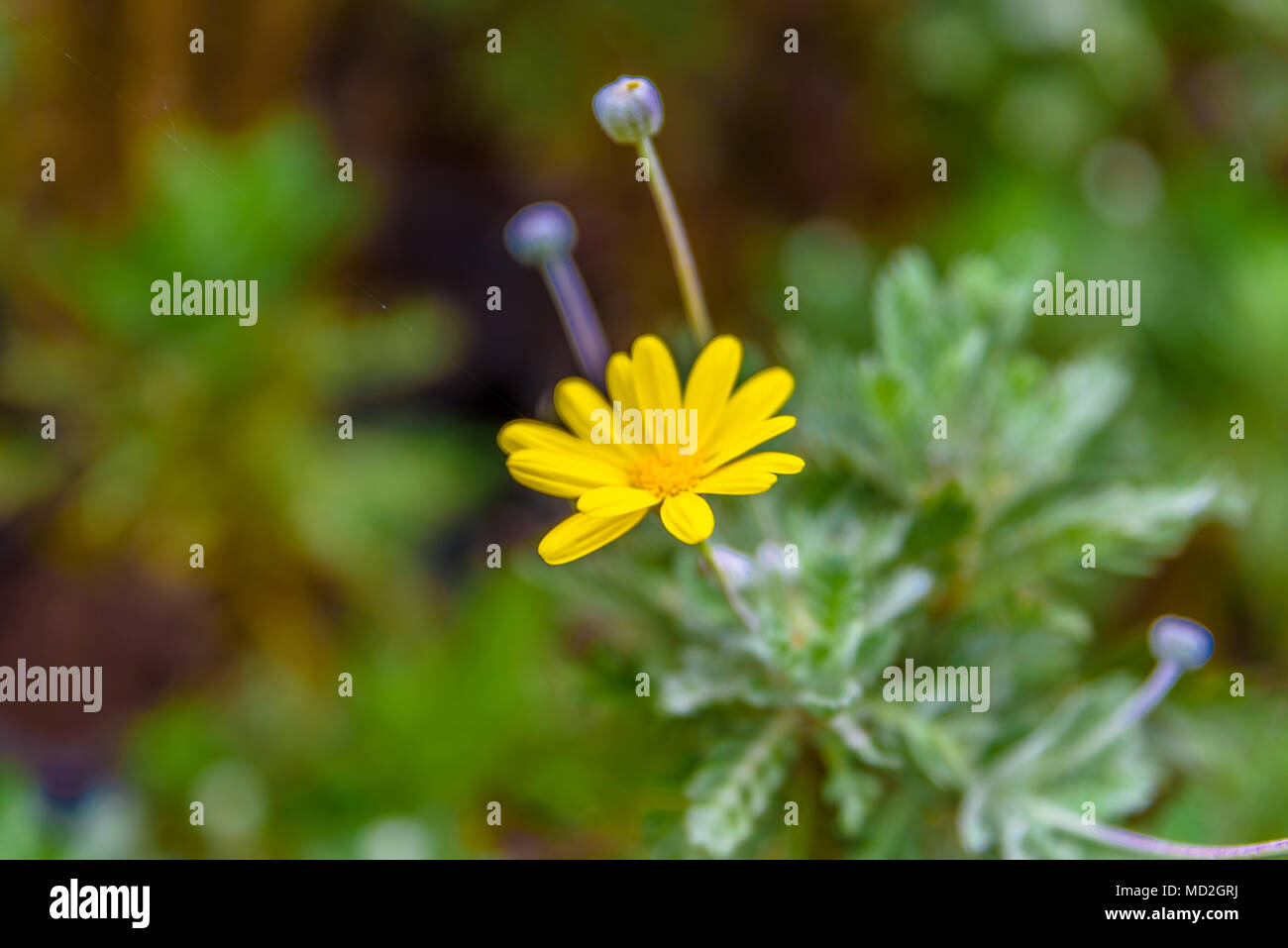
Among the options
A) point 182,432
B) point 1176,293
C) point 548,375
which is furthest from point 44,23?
point 1176,293

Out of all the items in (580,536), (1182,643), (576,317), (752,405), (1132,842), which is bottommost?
(1132,842)

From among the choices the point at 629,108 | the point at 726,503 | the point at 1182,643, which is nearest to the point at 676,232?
the point at 629,108

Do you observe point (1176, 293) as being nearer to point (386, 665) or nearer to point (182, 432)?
point (386, 665)

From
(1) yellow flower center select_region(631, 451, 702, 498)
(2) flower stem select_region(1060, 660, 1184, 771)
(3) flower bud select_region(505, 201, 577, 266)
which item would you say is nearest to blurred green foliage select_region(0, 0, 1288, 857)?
(2) flower stem select_region(1060, 660, 1184, 771)

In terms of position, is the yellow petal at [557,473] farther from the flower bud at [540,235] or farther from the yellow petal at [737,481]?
the flower bud at [540,235]

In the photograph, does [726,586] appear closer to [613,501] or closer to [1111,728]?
[613,501]

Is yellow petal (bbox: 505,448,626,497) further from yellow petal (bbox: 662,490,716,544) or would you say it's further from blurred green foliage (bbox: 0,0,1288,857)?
blurred green foliage (bbox: 0,0,1288,857)

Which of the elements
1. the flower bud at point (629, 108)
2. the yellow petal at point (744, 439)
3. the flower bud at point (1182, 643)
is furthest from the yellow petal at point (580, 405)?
the flower bud at point (1182, 643)
